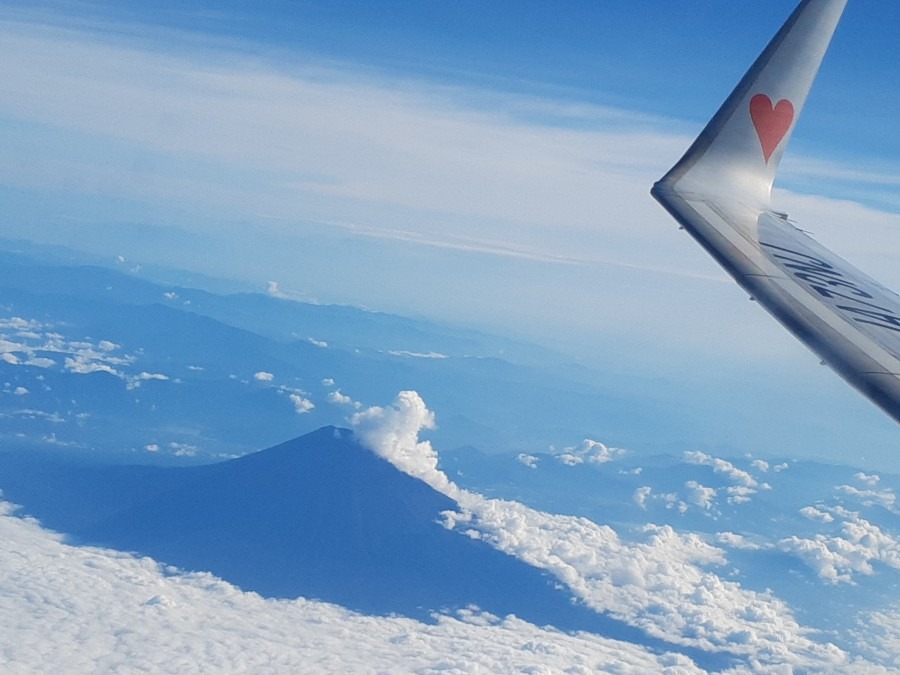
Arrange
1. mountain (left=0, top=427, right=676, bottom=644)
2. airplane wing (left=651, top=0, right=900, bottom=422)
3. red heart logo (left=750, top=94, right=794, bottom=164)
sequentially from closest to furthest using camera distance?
airplane wing (left=651, top=0, right=900, bottom=422) < red heart logo (left=750, top=94, right=794, bottom=164) < mountain (left=0, top=427, right=676, bottom=644)

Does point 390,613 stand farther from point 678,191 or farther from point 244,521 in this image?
point 678,191

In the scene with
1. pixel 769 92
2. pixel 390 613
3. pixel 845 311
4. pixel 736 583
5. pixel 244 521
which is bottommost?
pixel 845 311

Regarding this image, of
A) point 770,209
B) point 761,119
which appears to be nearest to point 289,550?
point 770,209

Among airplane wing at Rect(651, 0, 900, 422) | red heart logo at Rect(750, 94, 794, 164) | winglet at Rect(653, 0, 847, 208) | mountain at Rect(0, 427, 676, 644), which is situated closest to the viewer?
airplane wing at Rect(651, 0, 900, 422)

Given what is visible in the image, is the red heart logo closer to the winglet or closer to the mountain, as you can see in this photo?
the winglet

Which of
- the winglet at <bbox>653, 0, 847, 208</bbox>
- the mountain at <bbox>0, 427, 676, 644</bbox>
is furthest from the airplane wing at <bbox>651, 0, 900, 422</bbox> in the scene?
the mountain at <bbox>0, 427, 676, 644</bbox>

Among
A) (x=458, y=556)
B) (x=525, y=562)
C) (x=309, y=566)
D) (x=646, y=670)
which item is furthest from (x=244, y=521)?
(x=646, y=670)

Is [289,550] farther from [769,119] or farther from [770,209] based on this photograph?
[769,119]
